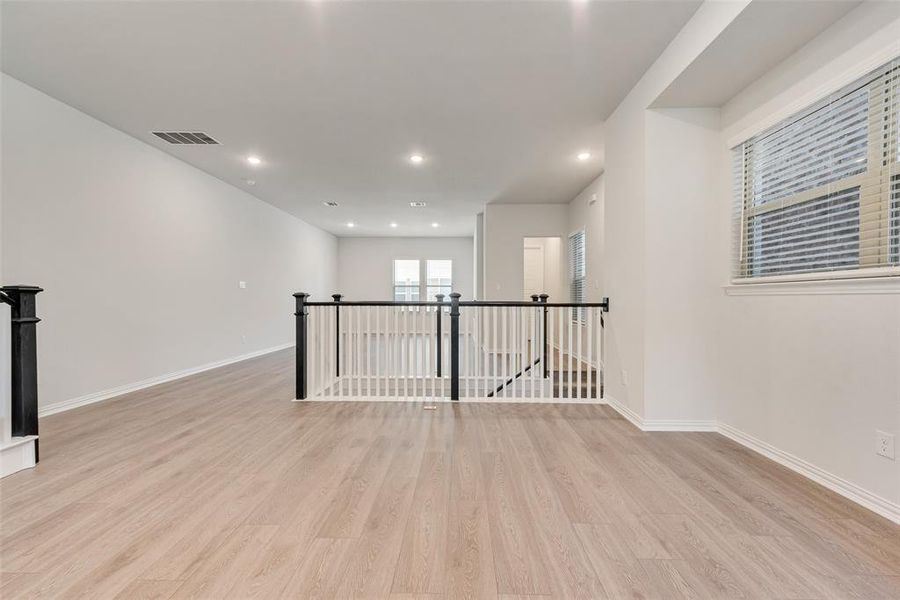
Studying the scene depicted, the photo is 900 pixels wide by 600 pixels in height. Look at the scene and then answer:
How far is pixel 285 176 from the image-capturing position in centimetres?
561

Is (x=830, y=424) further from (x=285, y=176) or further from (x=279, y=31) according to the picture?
(x=285, y=176)

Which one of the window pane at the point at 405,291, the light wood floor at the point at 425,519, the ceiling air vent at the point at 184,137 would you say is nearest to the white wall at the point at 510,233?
the light wood floor at the point at 425,519

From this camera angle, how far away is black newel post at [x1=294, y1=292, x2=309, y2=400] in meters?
3.95

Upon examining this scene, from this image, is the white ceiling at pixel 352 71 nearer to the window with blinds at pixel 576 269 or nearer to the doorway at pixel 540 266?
the window with blinds at pixel 576 269

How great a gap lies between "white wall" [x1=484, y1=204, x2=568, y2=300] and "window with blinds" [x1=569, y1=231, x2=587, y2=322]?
411 mm

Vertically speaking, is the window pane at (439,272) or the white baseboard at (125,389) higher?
the window pane at (439,272)

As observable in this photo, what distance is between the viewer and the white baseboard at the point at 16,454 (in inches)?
87.7

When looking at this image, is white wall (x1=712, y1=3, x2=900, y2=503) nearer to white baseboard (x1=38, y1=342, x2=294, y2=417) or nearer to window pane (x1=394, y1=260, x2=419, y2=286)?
white baseboard (x1=38, y1=342, x2=294, y2=417)

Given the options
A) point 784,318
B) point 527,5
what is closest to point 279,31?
point 527,5

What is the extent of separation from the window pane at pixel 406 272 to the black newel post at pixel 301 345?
7.35 metres

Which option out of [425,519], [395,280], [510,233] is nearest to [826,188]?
[425,519]

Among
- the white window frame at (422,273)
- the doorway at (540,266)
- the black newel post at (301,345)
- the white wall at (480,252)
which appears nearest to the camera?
the black newel post at (301,345)

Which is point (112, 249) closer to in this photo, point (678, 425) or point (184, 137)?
point (184, 137)

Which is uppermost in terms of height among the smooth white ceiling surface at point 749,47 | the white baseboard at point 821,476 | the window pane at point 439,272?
the smooth white ceiling surface at point 749,47
